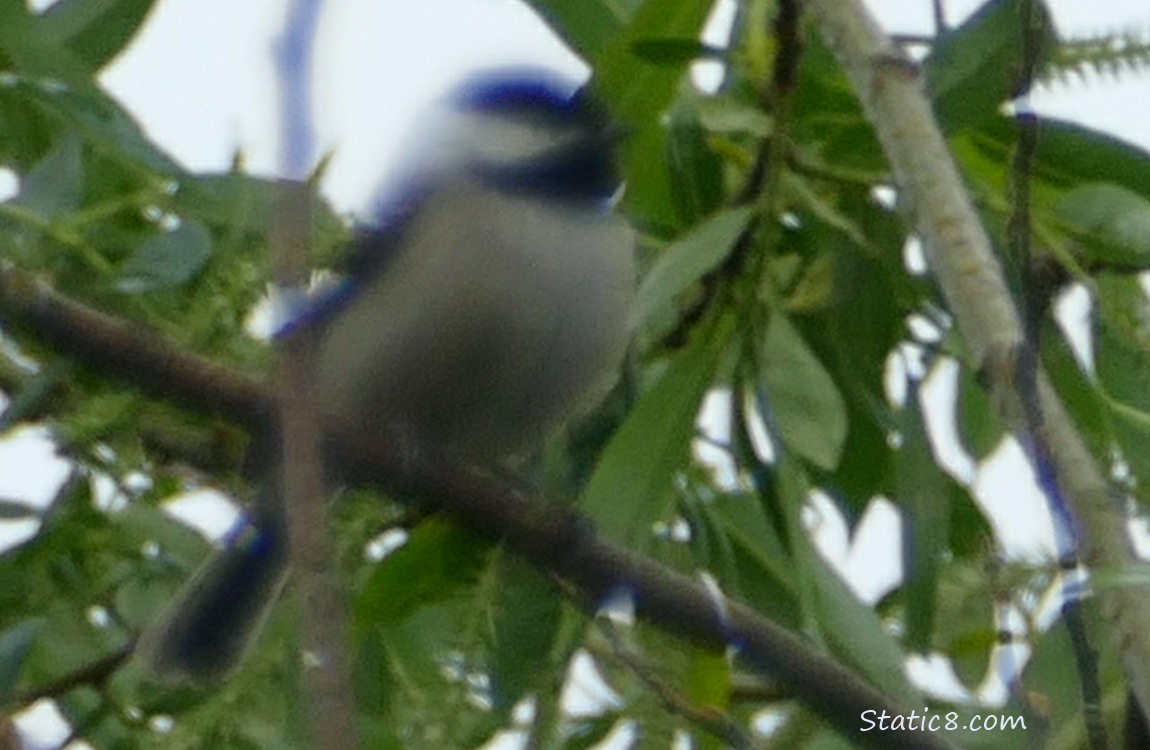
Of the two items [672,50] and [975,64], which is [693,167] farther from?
[975,64]

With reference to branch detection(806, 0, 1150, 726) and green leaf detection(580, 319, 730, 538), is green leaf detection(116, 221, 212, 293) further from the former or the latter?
branch detection(806, 0, 1150, 726)

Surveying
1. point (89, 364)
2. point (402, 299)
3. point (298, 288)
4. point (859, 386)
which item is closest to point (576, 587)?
point (859, 386)

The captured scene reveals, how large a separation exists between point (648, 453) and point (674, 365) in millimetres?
73

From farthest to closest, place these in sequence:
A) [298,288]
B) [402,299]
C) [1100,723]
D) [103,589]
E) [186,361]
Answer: [402,299] → [103,589] → [186,361] → [1100,723] → [298,288]

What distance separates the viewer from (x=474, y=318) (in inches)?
76.6

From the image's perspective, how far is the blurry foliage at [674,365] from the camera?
1445 millimetres

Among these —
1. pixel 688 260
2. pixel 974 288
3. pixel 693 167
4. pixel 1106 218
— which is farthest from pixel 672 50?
pixel 974 288

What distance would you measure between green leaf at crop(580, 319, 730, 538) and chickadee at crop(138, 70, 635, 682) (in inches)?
11.3

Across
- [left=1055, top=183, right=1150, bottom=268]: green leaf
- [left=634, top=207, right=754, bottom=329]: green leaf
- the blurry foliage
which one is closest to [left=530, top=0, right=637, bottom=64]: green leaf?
the blurry foliage

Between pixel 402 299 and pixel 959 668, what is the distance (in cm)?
65

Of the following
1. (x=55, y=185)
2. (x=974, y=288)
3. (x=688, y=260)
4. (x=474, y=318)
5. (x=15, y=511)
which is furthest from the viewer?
(x=474, y=318)

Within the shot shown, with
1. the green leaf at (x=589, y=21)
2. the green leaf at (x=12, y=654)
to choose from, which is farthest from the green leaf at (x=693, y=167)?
the green leaf at (x=12, y=654)

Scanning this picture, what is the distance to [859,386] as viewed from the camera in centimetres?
166

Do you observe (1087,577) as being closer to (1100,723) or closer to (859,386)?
(1100,723)
